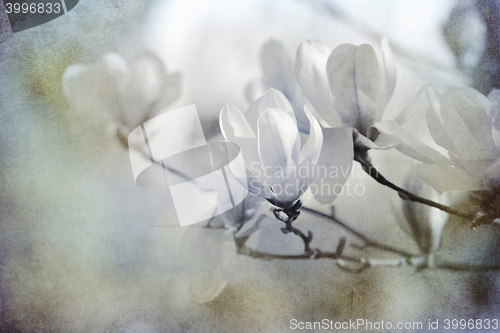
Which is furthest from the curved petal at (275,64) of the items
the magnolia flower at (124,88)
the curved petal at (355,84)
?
the magnolia flower at (124,88)

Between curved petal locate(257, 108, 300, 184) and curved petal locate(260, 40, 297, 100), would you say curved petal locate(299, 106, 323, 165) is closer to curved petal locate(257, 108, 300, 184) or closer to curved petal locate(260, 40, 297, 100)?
curved petal locate(257, 108, 300, 184)

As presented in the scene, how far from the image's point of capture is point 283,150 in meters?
0.74

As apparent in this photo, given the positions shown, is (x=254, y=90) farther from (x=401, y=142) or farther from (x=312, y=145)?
(x=401, y=142)

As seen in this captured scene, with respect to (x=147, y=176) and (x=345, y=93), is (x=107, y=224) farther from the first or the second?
(x=345, y=93)

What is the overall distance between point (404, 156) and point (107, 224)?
2.67 feet

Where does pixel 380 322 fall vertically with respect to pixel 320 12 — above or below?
below

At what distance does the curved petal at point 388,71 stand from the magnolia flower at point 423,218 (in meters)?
0.24

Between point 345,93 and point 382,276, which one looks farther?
point 382,276

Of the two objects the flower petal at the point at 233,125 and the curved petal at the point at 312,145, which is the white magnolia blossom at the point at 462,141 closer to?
the curved petal at the point at 312,145

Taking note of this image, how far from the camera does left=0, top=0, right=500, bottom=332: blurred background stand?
2.73ft

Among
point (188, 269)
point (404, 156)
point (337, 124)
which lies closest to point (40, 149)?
point (188, 269)

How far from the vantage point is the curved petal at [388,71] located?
0.79 metres

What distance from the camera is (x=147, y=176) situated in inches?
33.2

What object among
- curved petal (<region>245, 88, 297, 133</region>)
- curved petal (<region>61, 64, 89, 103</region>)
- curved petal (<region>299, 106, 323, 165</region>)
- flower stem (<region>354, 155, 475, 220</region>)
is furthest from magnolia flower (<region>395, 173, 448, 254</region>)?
curved petal (<region>61, 64, 89, 103</region>)
